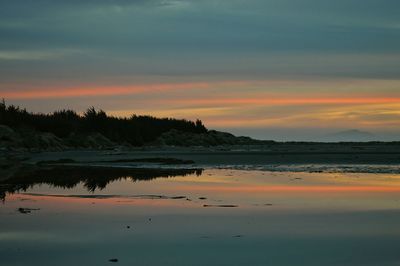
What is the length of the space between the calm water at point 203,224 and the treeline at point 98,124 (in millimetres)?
36925

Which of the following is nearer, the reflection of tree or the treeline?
the reflection of tree

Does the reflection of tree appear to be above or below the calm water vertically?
above

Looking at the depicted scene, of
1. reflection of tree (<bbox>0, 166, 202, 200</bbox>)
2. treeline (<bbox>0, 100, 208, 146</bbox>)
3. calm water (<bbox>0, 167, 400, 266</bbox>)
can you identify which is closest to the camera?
calm water (<bbox>0, 167, 400, 266</bbox>)

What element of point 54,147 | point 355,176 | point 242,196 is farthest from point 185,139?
point 242,196

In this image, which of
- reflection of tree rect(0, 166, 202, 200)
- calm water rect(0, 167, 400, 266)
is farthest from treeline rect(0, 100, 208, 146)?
calm water rect(0, 167, 400, 266)

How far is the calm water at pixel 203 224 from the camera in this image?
7.36m

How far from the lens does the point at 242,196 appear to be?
552 inches

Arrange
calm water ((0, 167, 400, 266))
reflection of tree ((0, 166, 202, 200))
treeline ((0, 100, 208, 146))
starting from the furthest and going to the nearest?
treeline ((0, 100, 208, 146)) → reflection of tree ((0, 166, 202, 200)) → calm water ((0, 167, 400, 266))

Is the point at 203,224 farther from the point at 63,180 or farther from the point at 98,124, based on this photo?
the point at 98,124

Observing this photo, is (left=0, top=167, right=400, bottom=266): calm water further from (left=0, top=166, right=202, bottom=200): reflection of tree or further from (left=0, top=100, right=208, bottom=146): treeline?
(left=0, top=100, right=208, bottom=146): treeline

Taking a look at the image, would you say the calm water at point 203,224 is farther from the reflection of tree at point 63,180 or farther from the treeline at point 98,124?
the treeline at point 98,124

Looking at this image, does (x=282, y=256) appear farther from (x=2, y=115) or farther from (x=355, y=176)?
(x=2, y=115)

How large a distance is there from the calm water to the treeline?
36925 millimetres

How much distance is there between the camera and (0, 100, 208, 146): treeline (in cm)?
5250
